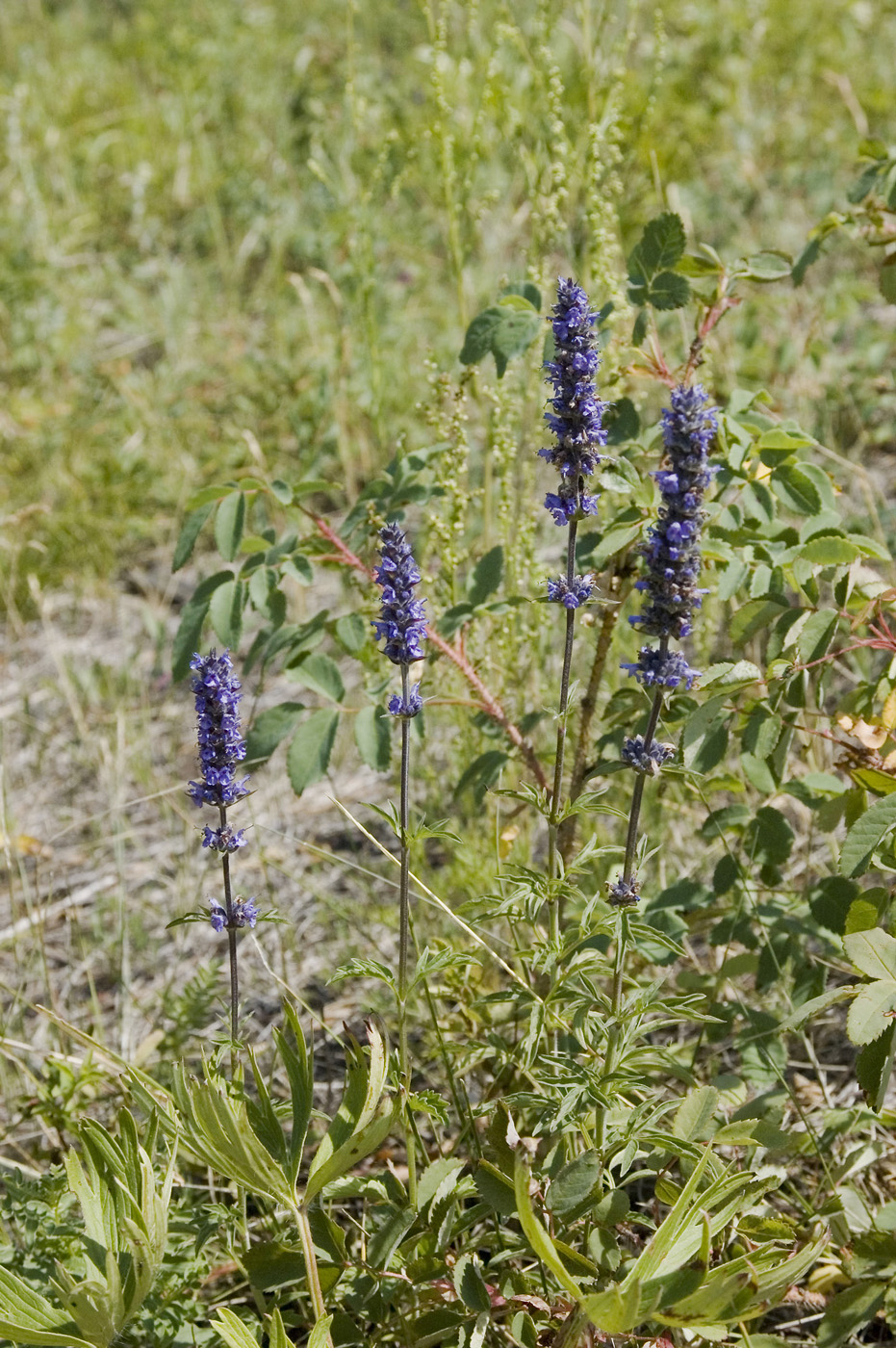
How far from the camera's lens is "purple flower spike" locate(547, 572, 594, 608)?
1.77 meters

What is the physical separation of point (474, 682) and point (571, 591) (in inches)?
24.7

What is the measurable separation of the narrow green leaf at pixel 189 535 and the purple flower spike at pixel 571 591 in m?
0.85

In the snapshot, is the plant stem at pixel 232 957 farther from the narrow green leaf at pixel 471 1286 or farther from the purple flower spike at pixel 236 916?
the narrow green leaf at pixel 471 1286

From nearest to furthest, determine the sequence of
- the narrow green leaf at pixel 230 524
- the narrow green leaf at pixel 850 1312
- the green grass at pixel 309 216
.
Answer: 1. the narrow green leaf at pixel 850 1312
2. the narrow green leaf at pixel 230 524
3. the green grass at pixel 309 216

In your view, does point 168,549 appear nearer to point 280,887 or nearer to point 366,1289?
point 280,887

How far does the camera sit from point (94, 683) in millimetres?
3855

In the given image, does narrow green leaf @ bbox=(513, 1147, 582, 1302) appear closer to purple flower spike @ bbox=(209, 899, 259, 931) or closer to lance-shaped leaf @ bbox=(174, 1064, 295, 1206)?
lance-shaped leaf @ bbox=(174, 1064, 295, 1206)

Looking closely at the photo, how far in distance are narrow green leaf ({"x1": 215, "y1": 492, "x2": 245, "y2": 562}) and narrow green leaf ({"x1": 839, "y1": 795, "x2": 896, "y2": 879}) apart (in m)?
1.23

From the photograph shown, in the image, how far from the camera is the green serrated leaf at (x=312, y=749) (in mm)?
2230

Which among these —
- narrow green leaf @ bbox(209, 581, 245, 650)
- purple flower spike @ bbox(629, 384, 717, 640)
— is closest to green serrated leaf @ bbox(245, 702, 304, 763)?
narrow green leaf @ bbox(209, 581, 245, 650)

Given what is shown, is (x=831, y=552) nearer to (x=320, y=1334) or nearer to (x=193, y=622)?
(x=193, y=622)

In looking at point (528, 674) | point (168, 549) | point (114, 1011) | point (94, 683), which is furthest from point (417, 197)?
point (114, 1011)

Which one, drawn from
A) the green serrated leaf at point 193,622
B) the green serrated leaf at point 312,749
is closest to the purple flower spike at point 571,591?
the green serrated leaf at point 312,749

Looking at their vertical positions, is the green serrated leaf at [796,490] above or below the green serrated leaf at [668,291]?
below
